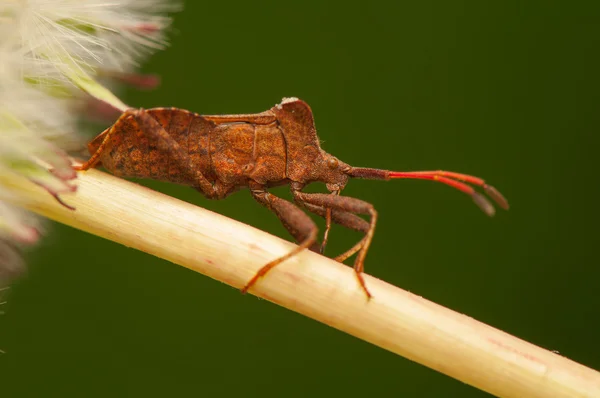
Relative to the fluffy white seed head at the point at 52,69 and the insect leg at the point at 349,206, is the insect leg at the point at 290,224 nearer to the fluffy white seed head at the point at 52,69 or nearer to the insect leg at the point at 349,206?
the insect leg at the point at 349,206

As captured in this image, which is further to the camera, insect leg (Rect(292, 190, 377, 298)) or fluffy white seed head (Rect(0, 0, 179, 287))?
insect leg (Rect(292, 190, 377, 298))

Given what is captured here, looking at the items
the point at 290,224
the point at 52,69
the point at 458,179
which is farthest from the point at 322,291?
the point at 52,69

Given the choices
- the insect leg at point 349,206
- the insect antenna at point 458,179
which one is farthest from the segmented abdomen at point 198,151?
the insect antenna at point 458,179

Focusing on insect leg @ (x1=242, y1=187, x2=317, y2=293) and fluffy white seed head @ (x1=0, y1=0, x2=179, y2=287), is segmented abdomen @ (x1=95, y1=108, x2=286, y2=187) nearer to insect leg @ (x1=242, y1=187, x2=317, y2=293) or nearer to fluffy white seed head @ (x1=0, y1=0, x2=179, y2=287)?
insect leg @ (x1=242, y1=187, x2=317, y2=293)

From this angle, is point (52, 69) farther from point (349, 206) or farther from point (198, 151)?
point (349, 206)

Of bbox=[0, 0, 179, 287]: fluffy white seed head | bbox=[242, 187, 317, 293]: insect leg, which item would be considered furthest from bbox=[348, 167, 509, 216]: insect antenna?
bbox=[0, 0, 179, 287]: fluffy white seed head

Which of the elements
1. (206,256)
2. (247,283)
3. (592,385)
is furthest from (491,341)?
(206,256)
